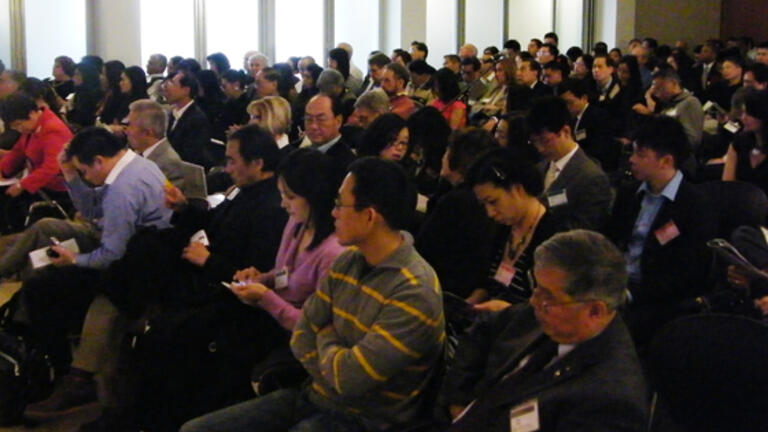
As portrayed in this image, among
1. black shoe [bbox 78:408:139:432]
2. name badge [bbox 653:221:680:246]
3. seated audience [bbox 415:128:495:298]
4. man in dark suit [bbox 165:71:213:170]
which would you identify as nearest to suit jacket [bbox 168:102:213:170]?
man in dark suit [bbox 165:71:213:170]

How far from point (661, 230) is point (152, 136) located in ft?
9.34

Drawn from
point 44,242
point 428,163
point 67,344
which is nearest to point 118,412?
point 67,344

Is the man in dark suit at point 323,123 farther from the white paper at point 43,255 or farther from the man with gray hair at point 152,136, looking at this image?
the white paper at point 43,255

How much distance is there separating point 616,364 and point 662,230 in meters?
1.67

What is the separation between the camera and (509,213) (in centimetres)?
320

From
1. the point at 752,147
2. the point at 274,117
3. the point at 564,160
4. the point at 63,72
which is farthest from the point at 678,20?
the point at 564,160

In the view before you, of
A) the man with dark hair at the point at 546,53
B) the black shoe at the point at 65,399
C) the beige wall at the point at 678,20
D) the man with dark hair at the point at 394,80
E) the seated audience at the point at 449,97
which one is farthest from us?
the beige wall at the point at 678,20

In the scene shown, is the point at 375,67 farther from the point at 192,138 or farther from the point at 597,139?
the point at 597,139

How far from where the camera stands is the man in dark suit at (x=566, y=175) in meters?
4.07

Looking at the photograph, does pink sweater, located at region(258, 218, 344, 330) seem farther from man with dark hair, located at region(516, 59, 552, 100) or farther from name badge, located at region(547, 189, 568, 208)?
man with dark hair, located at region(516, 59, 552, 100)

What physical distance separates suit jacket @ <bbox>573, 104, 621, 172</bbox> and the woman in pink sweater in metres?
3.71

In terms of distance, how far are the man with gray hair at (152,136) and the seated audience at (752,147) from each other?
2.93 meters

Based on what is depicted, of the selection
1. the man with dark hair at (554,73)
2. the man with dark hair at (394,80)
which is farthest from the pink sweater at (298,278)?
the man with dark hair at (554,73)

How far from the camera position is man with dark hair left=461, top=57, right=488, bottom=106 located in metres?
10.0
